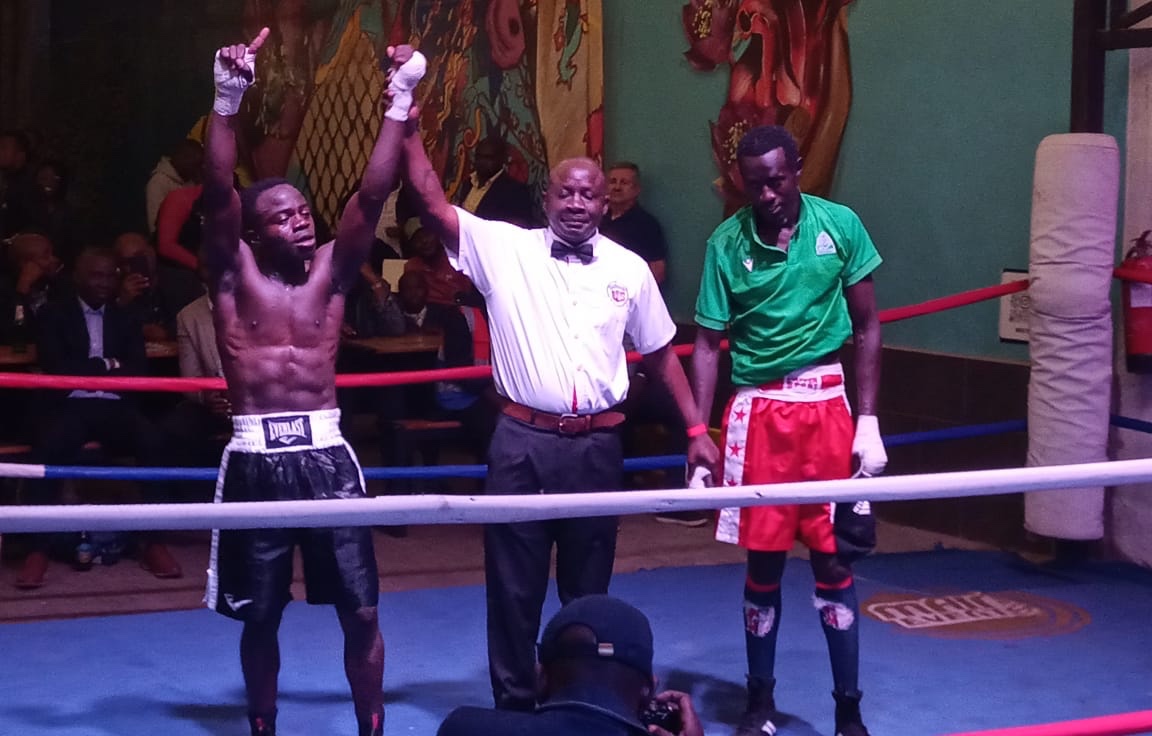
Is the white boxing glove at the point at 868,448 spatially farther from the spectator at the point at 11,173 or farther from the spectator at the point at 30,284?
the spectator at the point at 11,173

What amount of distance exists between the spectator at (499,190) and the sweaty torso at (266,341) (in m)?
4.38

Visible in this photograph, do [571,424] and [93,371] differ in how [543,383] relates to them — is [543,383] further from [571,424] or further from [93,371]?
[93,371]

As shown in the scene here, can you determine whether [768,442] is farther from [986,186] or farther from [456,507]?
[986,186]

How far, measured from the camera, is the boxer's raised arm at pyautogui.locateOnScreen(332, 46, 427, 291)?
3352 millimetres

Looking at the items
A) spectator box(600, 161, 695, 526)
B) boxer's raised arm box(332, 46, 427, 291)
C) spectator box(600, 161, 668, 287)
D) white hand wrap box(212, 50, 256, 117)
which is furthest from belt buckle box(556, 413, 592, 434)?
spectator box(600, 161, 668, 287)

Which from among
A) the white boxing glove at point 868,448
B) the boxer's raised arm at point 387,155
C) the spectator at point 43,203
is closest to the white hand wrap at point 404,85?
the boxer's raised arm at point 387,155

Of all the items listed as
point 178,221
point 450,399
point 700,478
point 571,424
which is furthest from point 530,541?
point 178,221

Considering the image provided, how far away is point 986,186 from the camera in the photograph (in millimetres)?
6180

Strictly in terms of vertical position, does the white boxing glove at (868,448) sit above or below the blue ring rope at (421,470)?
above

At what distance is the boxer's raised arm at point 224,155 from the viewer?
3225 millimetres

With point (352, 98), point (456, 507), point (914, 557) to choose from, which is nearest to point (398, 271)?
point (352, 98)

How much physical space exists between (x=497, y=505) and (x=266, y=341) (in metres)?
1.35

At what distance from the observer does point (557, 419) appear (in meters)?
3.54

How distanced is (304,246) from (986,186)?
3.55 metres
